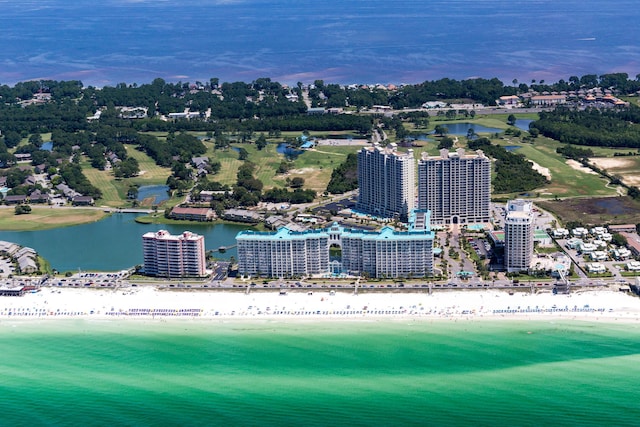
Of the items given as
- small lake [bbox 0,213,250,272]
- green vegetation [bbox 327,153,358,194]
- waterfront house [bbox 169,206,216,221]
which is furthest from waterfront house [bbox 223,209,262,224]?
green vegetation [bbox 327,153,358,194]

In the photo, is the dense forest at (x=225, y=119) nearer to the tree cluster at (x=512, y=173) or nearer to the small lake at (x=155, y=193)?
the tree cluster at (x=512, y=173)

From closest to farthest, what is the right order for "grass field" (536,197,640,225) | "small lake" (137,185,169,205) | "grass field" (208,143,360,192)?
"grass field" (536,197,640,225), "small lake" (137,185,169,205), "grass field" (208,143,360,192)

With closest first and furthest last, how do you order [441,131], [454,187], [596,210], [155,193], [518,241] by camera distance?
[518,241] < [454,187] < [596,210] < [155,193] < [441,131]

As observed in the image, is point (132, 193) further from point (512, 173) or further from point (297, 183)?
point (512, 173)

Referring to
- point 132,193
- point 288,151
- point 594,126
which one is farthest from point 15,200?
point 594,126

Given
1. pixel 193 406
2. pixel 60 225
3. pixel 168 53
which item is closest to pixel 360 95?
pixel 60 225

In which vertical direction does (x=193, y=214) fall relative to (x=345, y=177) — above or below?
below

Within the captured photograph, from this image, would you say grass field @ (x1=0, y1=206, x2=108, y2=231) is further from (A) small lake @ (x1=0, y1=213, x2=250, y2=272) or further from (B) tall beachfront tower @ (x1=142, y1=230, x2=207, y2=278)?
(B) tall beachfront tower @ (x1=142, y1=230, x2=207, y2=278)
